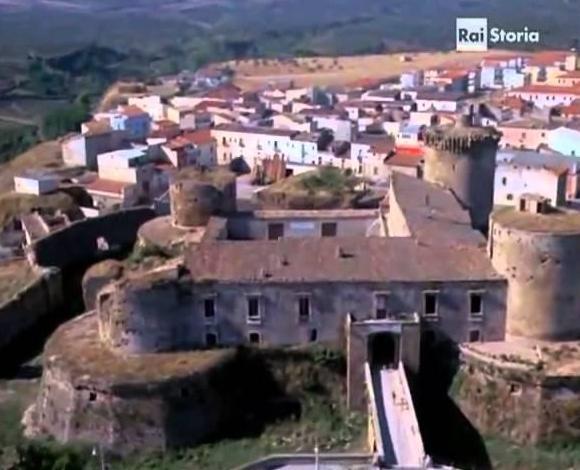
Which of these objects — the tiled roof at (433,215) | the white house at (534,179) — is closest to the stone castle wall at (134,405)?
the tiled roof at (433,215)

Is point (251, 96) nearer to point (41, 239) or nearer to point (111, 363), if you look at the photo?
point (41, 239)

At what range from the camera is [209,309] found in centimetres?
3291

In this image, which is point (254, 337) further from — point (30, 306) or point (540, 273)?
point (30, 306)

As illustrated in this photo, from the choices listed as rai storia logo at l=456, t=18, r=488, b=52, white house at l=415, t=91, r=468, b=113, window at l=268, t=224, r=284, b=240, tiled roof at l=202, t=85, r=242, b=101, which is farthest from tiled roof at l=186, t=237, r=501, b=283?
rai storia logo at l=456, t=18, r=488, b=52

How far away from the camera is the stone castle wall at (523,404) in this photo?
30844 millimetres

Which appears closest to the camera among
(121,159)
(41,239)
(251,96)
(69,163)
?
(41,239)

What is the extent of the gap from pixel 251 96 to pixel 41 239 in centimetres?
6408

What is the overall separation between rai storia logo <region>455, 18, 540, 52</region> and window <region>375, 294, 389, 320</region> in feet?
438

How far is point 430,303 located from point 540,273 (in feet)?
11.6

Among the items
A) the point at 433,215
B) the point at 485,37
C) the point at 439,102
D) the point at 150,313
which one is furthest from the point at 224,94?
the point at 150,313

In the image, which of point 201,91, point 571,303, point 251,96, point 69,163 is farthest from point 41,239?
point 201,91

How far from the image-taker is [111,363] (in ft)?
105

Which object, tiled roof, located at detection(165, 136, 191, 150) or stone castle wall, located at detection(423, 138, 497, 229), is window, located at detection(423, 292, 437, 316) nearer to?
stone castle wall, located at detection(423, 138, 497, 229)

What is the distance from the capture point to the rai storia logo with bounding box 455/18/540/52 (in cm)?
16238
